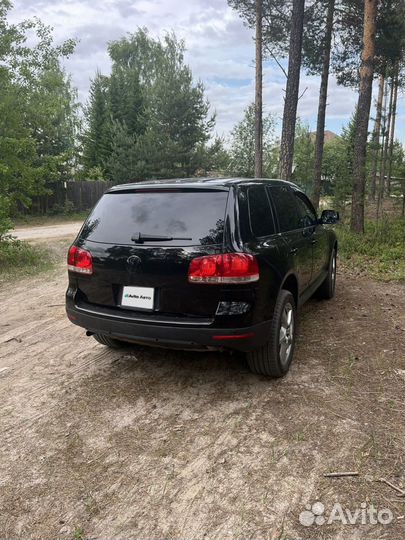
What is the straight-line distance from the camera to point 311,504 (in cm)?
222

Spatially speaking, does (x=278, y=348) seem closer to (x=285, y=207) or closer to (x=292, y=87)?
(x=285, y=207)

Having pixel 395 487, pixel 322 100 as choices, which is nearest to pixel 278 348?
pixel 395 487

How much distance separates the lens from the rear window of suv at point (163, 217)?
3.14 meters

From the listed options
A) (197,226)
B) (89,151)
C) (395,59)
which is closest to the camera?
(197,226)

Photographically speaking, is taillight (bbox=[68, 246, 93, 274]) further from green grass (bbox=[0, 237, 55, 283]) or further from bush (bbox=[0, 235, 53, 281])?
bush (bbox=[0, 235, 53, 281])

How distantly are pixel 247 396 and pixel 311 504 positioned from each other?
1184mm

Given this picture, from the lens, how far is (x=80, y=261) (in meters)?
3.57

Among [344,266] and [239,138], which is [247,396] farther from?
[239,138]

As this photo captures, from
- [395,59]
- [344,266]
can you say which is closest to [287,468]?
[344,266]

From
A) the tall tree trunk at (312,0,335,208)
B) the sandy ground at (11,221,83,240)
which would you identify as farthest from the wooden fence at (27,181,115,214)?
the tall tree trunk at (312,0,335,208)

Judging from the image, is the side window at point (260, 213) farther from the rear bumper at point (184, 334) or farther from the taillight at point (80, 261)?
the taillight at point (80, 261)

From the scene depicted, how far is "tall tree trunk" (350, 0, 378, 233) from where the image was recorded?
10.1 meters

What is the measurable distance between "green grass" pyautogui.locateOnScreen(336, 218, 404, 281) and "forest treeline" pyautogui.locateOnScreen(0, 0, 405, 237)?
0.62 m

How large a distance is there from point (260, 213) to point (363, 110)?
29.4 ft
